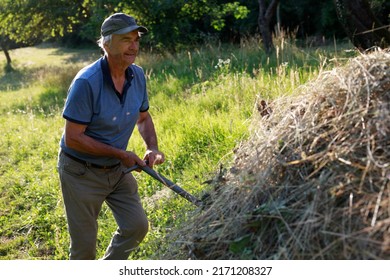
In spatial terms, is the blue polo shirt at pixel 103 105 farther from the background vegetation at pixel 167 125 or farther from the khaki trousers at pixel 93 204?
the background vegetation at pixel 167 125

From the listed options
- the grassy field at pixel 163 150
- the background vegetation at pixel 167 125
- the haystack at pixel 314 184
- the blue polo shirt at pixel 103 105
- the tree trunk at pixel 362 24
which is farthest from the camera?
the tree trunk at pixel 362 24

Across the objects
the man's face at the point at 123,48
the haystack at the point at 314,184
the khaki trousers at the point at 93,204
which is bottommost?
the khaki trousers at the point at 93,204

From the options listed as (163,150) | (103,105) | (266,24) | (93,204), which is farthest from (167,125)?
(266,24)

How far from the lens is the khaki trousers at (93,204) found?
4.23m

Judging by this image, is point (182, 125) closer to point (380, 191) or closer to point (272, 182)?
point (272, 182)

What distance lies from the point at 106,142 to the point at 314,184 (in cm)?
197

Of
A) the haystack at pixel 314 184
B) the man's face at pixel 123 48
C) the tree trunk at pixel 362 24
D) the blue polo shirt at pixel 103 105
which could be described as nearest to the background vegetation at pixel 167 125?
the tree trunk at pixel 362 24

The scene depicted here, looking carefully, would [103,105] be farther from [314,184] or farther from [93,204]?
[314,184]

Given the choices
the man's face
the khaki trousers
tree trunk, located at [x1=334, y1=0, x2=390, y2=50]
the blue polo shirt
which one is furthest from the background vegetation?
the man's face

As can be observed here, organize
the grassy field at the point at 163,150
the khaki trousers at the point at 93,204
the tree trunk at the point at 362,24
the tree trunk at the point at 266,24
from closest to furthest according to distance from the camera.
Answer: the khaki trousers at the point at 93,204 → the grassy field at the point at 163,150 → the tree trunk at the point at 362,24 → the tree trunk at the point at 266,24

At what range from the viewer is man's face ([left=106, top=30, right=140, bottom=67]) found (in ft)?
13.1

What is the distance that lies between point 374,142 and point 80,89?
214 cm

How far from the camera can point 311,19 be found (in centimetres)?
2789
